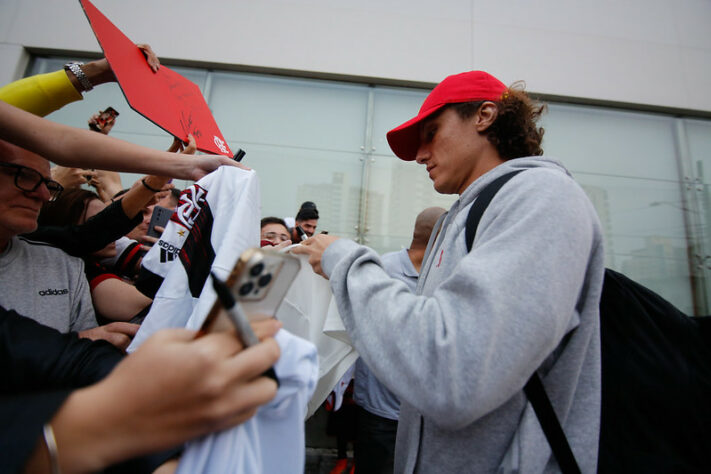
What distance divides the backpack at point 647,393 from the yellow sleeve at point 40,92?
185 cm

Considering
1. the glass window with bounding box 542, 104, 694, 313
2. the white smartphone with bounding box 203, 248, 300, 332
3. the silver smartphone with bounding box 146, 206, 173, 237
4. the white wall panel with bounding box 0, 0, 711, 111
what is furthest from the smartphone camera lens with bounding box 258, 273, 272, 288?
the glass window with bounding box 542, 104, 694, 313

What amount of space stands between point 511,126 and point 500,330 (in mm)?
811

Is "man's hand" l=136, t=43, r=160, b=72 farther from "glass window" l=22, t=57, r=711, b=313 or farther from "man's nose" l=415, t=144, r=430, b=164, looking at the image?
"glass window" l=22, t=57, r=711, b=313

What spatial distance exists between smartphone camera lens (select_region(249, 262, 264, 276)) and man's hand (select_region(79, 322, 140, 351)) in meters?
0.93

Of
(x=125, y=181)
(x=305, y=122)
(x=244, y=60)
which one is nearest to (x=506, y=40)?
(x=305, y=122)

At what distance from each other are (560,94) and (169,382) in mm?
4889

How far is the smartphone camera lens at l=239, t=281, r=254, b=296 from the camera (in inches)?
16.9

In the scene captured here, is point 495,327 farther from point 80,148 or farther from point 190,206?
point 80,148

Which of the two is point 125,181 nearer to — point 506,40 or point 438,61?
point 438,61

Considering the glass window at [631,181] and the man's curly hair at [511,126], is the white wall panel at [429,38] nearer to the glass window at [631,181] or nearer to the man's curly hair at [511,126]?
the glass window at [631,181]

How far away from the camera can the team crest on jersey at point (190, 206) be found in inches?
44.4

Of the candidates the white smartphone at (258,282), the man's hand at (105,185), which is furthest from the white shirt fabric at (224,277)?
the man's hand at (105,185)

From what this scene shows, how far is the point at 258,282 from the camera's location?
17.6 inches

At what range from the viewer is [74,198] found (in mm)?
1709
